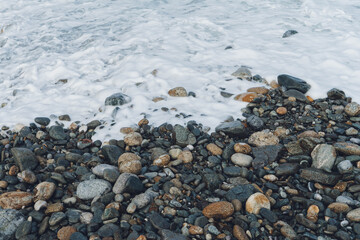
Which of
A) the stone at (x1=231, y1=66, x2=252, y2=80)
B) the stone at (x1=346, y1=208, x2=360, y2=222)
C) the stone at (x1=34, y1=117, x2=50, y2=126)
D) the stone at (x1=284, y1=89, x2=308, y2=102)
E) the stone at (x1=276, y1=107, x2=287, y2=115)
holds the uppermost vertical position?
the stone at (x1=231, y1=66, x2=252, y2=80)

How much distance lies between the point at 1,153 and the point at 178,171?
7.55ft

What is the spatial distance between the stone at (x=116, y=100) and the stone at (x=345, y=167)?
3.01m

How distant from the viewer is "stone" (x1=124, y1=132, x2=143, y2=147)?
11.9 ft

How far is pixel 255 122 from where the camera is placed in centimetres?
379

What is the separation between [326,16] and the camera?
7496mm

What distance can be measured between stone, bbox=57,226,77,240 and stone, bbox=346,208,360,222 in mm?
2450

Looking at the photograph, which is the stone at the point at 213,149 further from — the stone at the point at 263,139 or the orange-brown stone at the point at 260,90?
the orange-brown stone at the point at 260,90

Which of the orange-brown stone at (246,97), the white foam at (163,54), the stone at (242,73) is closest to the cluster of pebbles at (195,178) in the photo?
the orange-brown stone at (246,97)

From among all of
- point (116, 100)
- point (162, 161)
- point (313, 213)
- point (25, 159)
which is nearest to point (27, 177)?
point (25, 159)

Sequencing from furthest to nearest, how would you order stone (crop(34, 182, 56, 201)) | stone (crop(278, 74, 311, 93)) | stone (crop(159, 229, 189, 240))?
stone (crop(278, 74, 311, 93))
stone (crop(34, 182, 56, 201))
stone (crop(159, 229, 189, 240))

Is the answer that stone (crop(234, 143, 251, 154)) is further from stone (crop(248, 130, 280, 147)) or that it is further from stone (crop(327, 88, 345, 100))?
stone (crop(327, 88, 345, 100))

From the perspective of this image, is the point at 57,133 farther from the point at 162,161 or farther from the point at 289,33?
the point at 289,33

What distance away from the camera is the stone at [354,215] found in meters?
2.46

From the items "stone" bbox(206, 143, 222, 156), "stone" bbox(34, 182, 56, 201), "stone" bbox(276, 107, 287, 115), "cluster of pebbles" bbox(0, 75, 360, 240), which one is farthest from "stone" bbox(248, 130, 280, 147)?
"stone" bbox(34, 182, 56, 201)
